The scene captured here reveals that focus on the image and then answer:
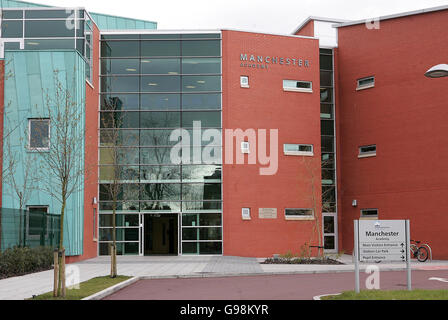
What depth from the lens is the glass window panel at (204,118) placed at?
29359 millimetres

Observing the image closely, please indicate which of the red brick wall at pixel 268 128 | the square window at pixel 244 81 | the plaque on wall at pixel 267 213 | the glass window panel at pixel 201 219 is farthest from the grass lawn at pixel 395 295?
the square window at pixel 244 81

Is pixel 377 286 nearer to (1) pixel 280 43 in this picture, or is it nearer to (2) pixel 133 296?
(2) pixel 133 296

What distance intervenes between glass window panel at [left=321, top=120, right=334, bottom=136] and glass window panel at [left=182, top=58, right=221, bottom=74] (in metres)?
6.84

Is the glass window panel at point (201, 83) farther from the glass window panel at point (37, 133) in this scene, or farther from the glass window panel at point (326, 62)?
the glass window panel at point (37, 133)

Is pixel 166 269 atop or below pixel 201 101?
below

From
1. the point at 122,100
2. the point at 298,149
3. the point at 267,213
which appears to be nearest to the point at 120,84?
the point at 122,100

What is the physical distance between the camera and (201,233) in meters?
28.9

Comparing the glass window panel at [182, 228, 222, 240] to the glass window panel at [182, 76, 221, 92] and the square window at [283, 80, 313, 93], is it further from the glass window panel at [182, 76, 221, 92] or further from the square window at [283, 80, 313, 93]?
the square window at [283, 80, 313, 93]

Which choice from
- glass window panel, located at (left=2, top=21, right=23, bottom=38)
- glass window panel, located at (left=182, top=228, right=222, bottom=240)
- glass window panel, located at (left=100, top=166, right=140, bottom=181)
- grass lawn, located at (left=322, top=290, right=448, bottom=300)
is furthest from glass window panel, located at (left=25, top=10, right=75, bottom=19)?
grass lawn, located at (left=322, top=290, right=448, bottom=300)

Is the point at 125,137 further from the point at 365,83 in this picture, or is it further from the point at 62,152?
the point at 62,152

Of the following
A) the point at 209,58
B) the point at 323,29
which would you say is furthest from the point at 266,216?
the point at 323,29

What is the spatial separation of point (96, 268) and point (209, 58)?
43.1 feet

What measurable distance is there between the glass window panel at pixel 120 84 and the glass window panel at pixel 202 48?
301 centimetres

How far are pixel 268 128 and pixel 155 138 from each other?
5834 millimetres
